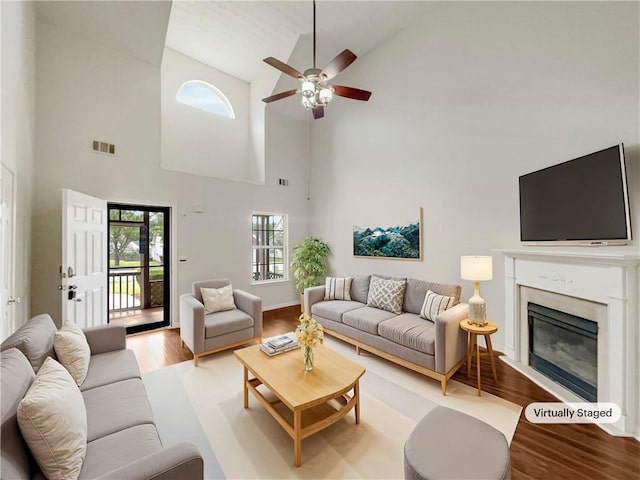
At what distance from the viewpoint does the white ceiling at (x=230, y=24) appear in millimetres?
3404

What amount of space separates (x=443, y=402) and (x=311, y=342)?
4.41 feet

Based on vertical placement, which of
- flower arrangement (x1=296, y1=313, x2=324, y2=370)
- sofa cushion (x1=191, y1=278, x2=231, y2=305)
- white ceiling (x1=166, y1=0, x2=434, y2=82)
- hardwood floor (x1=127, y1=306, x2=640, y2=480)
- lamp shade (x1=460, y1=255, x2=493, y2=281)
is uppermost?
white ceiling (x1=166, y1=0, x2=434, y2=82)

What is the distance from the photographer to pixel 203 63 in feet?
16.8

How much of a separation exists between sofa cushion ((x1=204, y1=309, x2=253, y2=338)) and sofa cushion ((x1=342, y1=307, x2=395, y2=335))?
4.21 ft

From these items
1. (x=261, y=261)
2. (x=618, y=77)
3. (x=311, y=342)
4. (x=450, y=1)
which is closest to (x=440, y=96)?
(x=450, y=1)

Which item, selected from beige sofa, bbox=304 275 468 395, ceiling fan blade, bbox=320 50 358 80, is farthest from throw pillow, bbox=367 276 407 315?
ceiling fan blade, bbox=320 50 358 80

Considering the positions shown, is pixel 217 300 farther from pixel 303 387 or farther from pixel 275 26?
pixel 275 26

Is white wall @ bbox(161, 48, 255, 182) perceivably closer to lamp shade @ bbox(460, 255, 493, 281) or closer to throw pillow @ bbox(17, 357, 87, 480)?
throw pillow @ bbox(17, 357, 87, 480)

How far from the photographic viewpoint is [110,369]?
2.08m

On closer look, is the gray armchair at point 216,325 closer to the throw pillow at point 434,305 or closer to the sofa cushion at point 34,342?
the sofa cushion at point 34,342

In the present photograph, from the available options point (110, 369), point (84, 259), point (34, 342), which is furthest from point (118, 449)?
point (84, 259)

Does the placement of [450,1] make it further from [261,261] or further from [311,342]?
[261,261]

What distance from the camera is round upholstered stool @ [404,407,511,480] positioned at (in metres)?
1.23

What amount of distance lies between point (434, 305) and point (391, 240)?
1518mm
